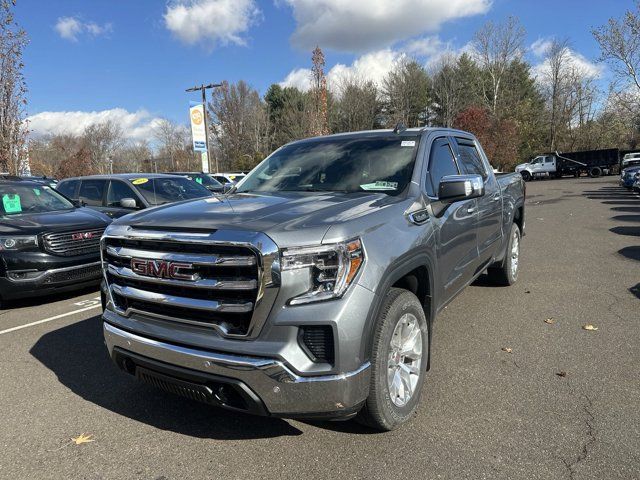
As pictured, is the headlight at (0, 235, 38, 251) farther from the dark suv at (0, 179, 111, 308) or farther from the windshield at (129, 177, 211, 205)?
the windshield at (129, 177, 211, 205)

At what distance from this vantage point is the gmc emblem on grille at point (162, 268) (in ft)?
8.36

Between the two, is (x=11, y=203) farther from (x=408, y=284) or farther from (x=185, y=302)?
(x=408, y=284)

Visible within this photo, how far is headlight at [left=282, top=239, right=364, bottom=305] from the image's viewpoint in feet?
7.73

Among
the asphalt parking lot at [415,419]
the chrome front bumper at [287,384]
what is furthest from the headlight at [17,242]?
the chrome front bumper at [287,384]

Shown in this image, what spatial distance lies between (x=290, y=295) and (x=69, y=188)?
9123mm

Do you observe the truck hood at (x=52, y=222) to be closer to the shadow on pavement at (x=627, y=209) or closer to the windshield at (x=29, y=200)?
the windshield at (x=29, y=200)

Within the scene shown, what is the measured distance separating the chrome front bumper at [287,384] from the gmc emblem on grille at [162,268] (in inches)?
16.9

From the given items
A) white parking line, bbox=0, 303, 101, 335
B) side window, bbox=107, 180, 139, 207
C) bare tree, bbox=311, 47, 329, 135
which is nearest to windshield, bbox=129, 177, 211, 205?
side window, bbox=107, 180, 139, 207

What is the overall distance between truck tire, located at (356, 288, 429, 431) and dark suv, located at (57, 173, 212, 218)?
607cm

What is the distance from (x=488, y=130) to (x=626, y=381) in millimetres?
43367

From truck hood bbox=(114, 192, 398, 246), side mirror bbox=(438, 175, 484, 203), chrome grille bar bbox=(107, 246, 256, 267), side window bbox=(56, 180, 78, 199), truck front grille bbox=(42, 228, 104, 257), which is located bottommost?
truck front grille bbox=(42, 228, 104, 257)

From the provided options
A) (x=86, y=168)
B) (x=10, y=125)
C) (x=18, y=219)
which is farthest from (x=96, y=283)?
(x=86, y=168)

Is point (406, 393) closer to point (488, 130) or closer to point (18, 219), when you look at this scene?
point (18, 219)

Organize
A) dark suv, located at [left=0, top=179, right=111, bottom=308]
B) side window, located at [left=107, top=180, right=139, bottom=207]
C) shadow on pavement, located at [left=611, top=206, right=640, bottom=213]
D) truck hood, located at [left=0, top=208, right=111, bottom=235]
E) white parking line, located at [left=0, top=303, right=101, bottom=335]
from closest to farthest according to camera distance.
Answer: white parking line, located at [left=0, top=303, right=101, bottom=335] < dark suv, located at [left=0, top=179, right=111, bottom=308] < truck hood, located at [left=0, top=208, right=111, bottom=235] < side window, located at [left=107, top=180, right=139, bottom=207] < shadow on pavement, located at [left=611, top=206, right=640, bottom=213]
